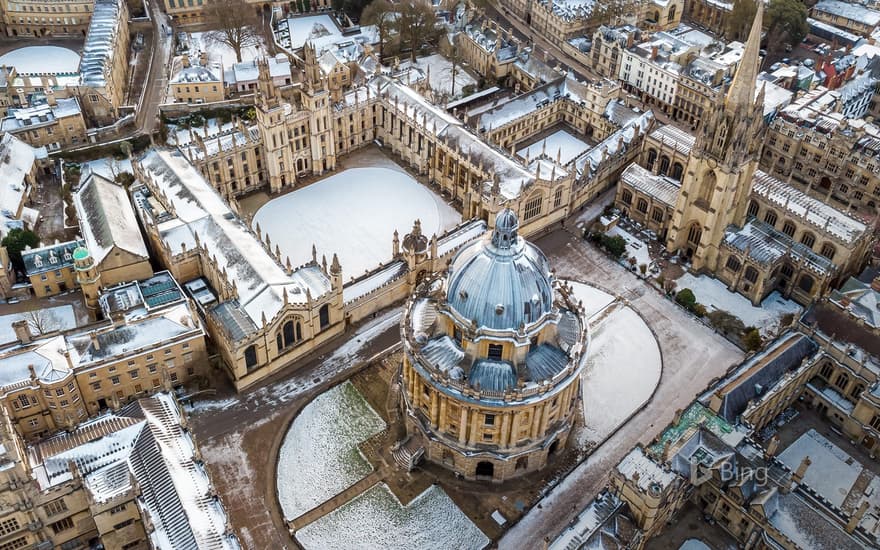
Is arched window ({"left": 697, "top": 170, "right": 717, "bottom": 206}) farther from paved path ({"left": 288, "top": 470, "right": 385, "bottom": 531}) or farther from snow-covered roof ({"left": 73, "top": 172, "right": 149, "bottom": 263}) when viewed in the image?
snow-covered roof ({"left": 73, "top": 172, "right": 149, "bottom": 263})

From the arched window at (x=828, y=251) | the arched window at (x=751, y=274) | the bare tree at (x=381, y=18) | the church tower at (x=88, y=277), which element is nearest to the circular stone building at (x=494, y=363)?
the arched window at (x=751, y=274)

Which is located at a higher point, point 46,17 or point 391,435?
point 46,17

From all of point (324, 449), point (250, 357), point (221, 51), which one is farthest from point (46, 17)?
point (324, 449)

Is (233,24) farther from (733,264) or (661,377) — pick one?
(661,377)

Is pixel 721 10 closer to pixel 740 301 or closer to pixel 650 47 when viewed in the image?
pixel 650 47

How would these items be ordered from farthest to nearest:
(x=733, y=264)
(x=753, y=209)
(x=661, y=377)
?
(x=753, y=209) < (x=733, y=264) < (x=661, y=377)
